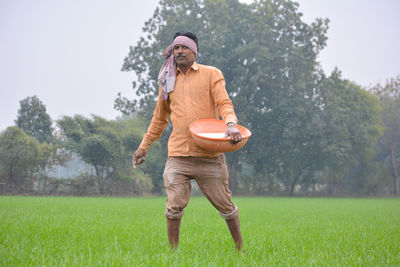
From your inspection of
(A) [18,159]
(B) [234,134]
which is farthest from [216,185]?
(A) [18,159]

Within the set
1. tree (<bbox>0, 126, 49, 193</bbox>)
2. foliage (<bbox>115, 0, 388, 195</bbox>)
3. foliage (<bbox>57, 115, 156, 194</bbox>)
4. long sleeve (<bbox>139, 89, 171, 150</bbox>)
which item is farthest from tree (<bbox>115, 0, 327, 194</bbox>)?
long sleeve (<bbox>139, 89, 171, 150</bbox>)

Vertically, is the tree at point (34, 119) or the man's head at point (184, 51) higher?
the tree at point (34, 119)

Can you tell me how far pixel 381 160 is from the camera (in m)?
44.0

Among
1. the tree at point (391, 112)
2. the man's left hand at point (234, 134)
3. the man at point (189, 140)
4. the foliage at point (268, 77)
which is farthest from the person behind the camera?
the tree at point (391, 112)

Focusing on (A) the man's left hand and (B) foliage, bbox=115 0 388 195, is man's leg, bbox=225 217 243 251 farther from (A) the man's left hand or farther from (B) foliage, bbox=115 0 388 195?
(B) foliage, bbox=115 0 388 195

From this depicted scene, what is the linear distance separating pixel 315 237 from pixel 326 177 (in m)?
35.4

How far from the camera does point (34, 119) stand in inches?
1106

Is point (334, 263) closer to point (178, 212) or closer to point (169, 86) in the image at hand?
point (178, 212)

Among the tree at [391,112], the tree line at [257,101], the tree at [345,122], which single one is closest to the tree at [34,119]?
the tree line at [257,101]

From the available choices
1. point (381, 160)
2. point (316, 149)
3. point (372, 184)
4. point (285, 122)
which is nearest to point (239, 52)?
point (285, 122)

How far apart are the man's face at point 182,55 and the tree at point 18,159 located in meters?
18.7

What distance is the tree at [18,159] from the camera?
20.1m

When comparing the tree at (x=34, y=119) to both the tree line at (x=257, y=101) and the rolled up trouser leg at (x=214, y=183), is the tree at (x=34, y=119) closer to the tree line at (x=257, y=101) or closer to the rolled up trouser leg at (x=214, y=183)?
the tree line at (x=257, y=101)

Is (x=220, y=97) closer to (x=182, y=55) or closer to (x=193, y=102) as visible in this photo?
(x=193, y=102)
